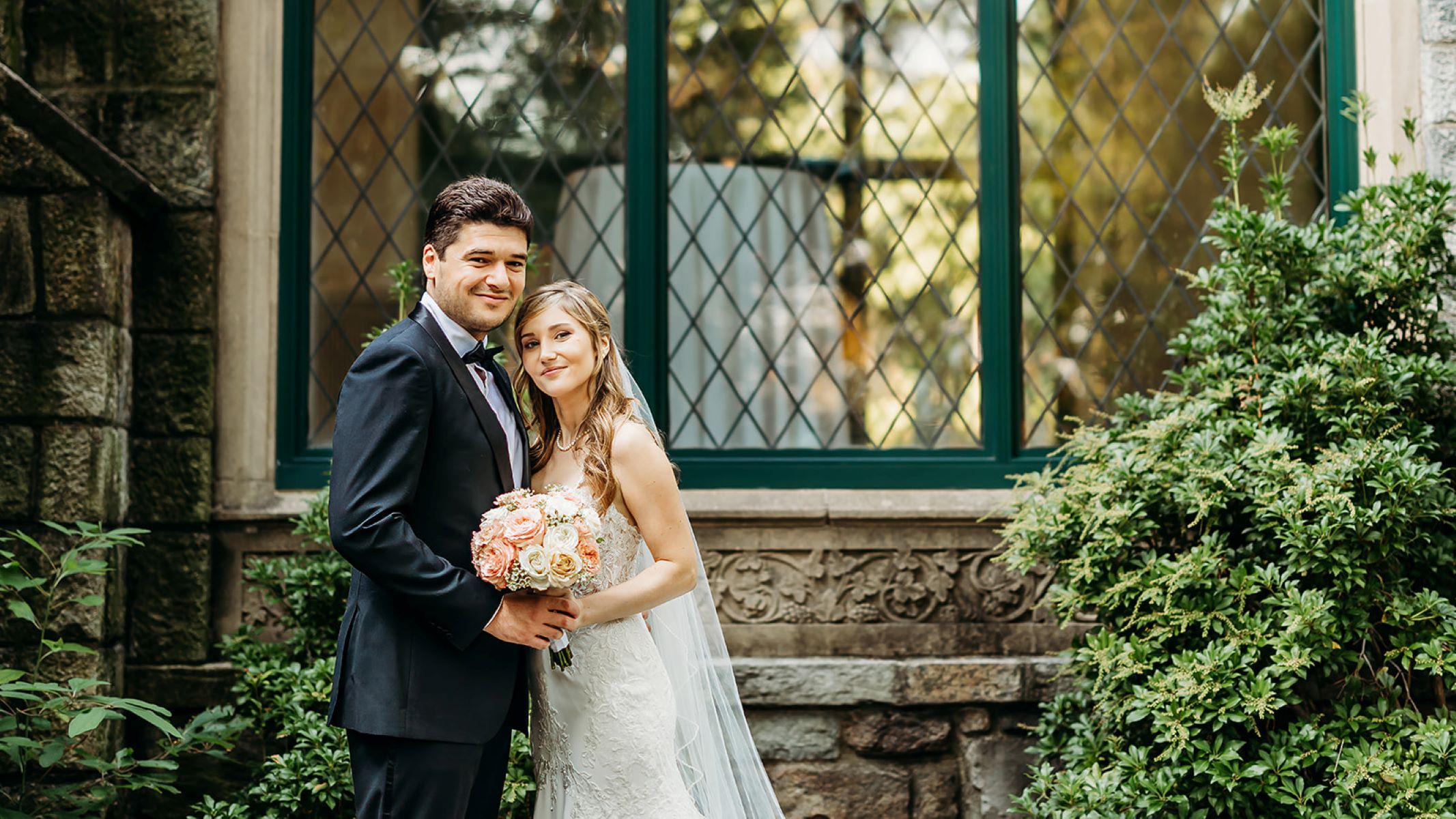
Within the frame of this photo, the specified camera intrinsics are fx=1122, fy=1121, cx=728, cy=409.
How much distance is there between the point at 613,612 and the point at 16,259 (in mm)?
2774

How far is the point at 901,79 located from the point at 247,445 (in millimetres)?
3159

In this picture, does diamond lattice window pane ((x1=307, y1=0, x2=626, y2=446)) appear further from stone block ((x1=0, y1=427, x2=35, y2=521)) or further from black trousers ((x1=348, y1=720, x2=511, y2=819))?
black trousers ((x1=348, y1=720, x2=511, y2=819))

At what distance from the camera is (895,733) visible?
4422mm

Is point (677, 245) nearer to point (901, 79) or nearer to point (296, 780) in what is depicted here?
point (901, 79)

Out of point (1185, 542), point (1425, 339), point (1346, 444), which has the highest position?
point (1425, 339)

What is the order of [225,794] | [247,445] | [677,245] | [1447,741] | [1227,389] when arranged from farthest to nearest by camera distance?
[677,245] → [247,445] → [225,794] → [1227,389] → [1447,741]

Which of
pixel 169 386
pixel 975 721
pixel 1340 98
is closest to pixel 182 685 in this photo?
pixel 169 386

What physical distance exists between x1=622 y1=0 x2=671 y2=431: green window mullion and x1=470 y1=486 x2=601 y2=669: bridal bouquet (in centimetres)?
220

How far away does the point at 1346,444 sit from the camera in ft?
11.7

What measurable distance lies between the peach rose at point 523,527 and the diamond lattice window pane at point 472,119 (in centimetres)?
243

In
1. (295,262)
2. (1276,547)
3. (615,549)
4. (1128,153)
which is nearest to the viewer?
(615,549)

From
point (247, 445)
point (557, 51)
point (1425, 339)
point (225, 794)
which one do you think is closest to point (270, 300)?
point (247, 445)

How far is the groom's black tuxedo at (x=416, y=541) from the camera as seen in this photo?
251 cm

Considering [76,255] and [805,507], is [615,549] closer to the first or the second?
[805,507]
